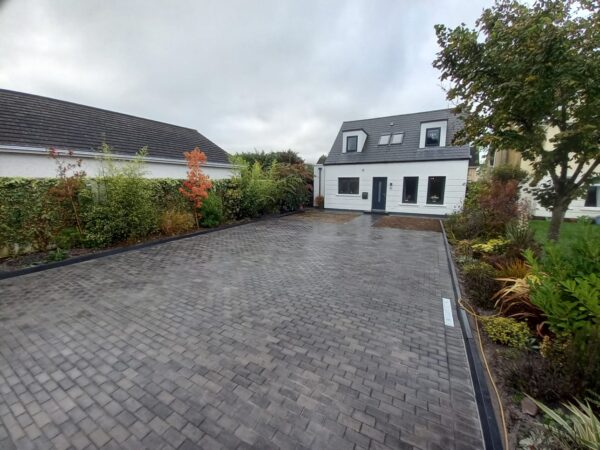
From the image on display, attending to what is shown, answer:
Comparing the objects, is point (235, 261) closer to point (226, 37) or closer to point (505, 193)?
point (226, 37)

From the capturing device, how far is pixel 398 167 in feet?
49.8

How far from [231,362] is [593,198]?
60.0 ft

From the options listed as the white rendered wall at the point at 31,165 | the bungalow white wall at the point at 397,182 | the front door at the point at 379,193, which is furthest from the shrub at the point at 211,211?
the front door at the point at 379,193

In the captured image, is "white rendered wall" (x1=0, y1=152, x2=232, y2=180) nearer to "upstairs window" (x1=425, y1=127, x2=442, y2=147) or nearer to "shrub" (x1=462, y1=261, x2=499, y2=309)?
"shrub" (x1=462, y1=261, x2=499, y2=309)

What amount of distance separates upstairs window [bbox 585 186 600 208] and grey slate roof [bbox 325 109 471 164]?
5.91 meters

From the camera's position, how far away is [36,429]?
1.96 meters

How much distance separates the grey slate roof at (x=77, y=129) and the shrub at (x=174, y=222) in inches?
171

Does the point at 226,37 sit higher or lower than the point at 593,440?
higher

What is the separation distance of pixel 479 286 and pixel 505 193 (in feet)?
A: 16.4

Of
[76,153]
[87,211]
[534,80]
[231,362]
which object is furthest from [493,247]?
[76,153]

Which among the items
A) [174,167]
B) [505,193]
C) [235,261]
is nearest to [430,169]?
[505,193]

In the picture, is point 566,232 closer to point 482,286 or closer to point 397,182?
point 482,286

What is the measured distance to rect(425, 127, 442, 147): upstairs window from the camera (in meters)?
14.4

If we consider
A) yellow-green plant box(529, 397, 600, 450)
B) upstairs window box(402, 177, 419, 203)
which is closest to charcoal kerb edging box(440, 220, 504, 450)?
yellow-green plant box(529, 397, 600, 450)
